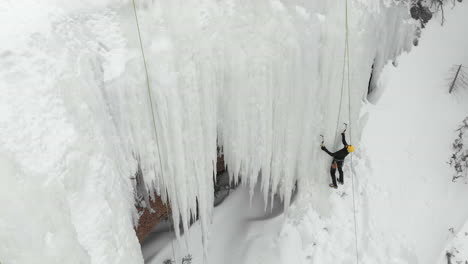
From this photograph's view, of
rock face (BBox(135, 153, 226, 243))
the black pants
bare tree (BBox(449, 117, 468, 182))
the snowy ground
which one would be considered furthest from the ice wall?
bare tree (BBox(449, 117, 468, 182))

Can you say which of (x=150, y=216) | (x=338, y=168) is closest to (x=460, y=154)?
(x=338, y=168)

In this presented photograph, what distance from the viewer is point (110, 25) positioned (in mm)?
3441

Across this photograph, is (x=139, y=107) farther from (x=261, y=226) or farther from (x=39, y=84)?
(x=261, y=226)

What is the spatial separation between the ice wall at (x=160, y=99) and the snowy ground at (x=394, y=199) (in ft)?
1.95

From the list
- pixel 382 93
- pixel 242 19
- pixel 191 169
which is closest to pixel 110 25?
pixel 242 19

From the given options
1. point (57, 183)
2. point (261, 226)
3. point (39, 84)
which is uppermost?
point (39, 84)

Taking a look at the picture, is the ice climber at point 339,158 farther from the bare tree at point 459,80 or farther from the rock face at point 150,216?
the rock face at point 150,216

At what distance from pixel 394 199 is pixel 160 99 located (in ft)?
14.2

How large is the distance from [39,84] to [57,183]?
83cm

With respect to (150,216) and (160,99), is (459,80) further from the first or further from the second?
(150,216)

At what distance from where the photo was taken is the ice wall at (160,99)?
2.78 meters

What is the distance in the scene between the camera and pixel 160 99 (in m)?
3.79

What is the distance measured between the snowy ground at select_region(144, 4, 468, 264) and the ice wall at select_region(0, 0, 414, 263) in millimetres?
593

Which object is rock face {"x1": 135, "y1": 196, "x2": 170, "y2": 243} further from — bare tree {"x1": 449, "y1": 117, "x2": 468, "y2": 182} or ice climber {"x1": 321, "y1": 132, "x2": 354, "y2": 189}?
bare tree {"x1": 449, "y1": 117, "x2": 468, "y2": 182}
